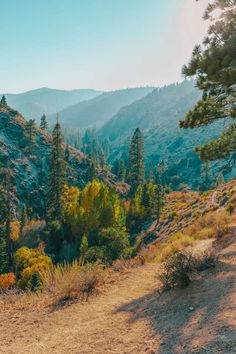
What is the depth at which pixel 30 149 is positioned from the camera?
99938 millimetres

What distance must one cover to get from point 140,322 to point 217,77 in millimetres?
6763

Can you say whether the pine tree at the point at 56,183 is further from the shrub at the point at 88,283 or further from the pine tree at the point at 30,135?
the shrub at the point at 88,283

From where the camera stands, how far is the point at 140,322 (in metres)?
7.51

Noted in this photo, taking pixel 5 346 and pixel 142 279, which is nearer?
pixel 5 346

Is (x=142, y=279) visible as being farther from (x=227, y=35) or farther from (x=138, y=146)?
(x=138, y=146)

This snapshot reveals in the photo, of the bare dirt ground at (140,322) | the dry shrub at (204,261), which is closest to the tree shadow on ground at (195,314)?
the bare dirt ground at (140,322)

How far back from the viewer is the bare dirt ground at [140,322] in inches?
240

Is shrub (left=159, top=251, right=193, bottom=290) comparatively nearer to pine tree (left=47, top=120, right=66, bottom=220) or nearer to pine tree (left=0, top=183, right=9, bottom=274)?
pine tree (left=0, top=183, right=9, bottom=274)

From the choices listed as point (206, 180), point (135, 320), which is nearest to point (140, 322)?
point (135, 320)

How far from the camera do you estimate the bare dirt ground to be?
6.10 m

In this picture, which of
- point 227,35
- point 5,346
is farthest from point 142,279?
point 227,35

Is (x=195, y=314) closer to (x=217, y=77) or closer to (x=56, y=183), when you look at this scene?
(x=217, y=77)

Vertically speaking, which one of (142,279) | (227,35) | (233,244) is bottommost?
(142,279)

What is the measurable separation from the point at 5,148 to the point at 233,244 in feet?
296
